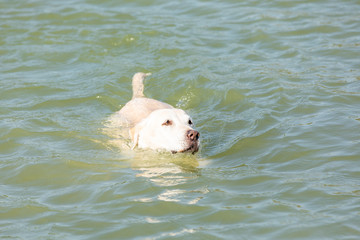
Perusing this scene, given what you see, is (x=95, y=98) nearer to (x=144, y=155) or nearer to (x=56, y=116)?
(x=56, y=116)

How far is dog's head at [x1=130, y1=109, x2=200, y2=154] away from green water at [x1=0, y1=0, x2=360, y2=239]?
0.59 ft

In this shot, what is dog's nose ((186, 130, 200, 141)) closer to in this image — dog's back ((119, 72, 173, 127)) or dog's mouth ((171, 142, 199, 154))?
dog's mouth ((171, 142, 199, 154))

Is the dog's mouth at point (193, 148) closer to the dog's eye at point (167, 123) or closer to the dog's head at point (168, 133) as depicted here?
the dog's head at point (168, 133)

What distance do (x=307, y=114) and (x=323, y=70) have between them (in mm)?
2004

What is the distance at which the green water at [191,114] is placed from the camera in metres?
5.56

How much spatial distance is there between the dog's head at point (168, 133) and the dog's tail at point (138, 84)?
217cm

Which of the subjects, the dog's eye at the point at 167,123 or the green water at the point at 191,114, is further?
the dog's eye at the point at 167,123

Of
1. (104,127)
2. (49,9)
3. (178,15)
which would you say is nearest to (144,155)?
(104,127)

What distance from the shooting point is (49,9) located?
14672 millimetres

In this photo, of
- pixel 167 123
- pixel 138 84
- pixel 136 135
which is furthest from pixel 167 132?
pixel 138 84

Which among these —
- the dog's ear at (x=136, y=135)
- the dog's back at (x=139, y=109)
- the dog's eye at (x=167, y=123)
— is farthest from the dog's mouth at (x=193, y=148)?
the dog's back at (x=139, y=109)

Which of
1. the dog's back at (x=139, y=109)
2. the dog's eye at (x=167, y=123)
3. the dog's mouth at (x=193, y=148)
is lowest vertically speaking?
the dog's mouth at (x=193, y=148)

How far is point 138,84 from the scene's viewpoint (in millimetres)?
9953

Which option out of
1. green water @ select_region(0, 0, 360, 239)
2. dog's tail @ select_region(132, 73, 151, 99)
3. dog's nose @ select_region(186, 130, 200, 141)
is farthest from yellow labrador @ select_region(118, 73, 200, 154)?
dog's tail @ select_region(132, 73, 151, 99)
